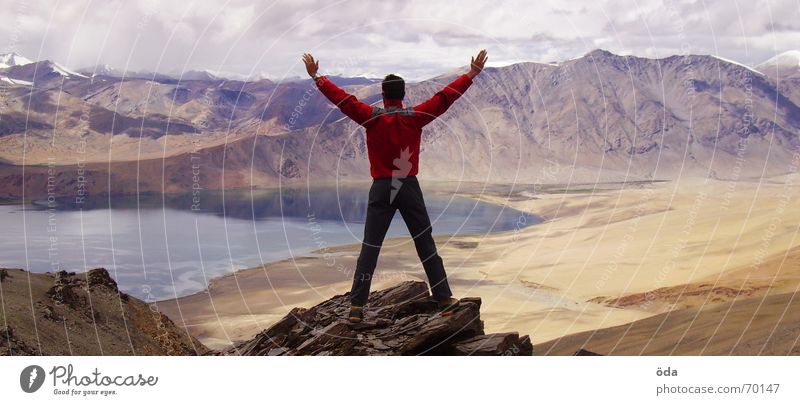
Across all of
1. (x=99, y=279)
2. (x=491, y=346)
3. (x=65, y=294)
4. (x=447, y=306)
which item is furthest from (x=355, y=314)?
(x=99, y=279)

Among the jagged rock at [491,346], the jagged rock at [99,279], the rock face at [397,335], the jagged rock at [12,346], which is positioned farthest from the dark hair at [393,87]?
the jagged rock at [99,279]

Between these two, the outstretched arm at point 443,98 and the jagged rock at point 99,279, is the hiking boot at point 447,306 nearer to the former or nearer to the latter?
→ the outstretched arm at point 443,98

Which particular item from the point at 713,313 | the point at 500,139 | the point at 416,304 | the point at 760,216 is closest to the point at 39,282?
the point at 416,304

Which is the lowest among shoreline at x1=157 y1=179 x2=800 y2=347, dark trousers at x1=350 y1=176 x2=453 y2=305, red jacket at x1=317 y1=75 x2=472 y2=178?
A: shoreline at x1=157 y1=179 x2=800 y2=347

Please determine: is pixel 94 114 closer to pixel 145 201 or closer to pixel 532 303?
pixel 145 201

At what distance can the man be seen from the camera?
297 inches

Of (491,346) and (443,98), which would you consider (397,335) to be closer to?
(491,346)

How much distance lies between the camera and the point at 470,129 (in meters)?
88.6

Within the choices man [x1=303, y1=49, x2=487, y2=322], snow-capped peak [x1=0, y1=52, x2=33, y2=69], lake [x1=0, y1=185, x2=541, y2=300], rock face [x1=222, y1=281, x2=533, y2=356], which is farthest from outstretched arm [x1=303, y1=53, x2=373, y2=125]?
snow-capped peak [x1=0, y1=52, x2=33, y2=69]

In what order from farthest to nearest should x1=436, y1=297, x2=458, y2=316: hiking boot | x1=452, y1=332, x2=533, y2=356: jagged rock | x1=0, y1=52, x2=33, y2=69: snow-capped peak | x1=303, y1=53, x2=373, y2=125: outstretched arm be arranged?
x1=0, y1=52, x2=33, y2=69: snow-capped peak, x1=436, y1=297, x2=458, y2=316: hiking boot, x1=452, y1=332, x2=533, y2=356: jagged rock, x1=303, y1=53, x2=373, y2=125: outstretched arm

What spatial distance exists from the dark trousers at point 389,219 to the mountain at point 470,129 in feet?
→ 139

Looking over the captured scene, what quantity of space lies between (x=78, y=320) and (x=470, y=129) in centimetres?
7883

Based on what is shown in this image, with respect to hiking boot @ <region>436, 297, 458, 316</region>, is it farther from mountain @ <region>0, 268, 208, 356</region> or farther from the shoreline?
the shoreline

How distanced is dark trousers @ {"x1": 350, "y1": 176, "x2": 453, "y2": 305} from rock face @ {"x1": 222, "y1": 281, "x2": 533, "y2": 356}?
638mm
